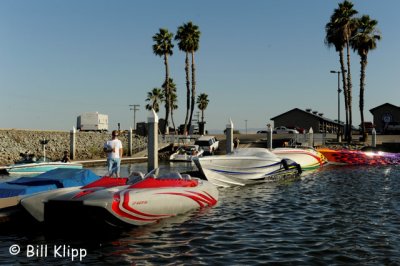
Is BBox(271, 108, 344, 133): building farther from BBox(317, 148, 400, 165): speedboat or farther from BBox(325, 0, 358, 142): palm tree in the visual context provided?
BBox(317, 148, 400, 165): speedboat

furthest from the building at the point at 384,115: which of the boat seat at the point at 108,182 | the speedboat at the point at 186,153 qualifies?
the boat seat at the point at 108,182

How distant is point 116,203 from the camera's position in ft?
32.7

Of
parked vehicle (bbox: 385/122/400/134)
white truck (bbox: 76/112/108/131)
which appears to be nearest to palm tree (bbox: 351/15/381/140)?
parked vehicle (bbox: 385/122/400/134)

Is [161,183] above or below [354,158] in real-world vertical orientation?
above

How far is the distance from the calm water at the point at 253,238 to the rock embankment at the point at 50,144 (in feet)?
93.4

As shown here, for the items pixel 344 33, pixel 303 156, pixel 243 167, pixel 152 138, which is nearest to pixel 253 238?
pixel 243 167

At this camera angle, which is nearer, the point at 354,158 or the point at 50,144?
the point at 354,158

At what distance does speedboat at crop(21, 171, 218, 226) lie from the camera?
9828mm

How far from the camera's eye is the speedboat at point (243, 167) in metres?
18.9

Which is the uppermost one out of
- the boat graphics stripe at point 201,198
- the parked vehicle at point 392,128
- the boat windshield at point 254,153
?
the parked vehicle at point 392,128

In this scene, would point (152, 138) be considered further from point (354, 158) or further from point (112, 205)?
point (354, 158)

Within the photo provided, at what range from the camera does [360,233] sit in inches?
405

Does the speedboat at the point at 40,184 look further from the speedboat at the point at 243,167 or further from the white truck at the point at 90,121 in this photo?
the white truck at the point at 90,121

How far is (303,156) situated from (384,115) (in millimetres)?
46603
